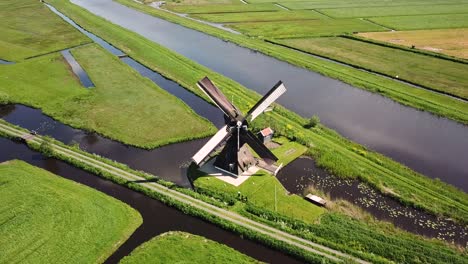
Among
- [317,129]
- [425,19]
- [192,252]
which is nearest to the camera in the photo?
[192,252]

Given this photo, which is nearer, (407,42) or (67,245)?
(67,245)

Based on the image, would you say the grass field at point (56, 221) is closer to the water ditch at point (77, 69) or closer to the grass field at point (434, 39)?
the water ditch at point (77, 69)

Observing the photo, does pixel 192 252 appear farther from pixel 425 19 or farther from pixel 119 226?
pixel 425 19

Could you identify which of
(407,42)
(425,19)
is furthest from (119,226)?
(425,19)

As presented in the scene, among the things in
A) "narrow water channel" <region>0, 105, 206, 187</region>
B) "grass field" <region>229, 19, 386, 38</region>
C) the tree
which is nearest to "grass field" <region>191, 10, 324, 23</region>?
"grass field" <region>229, 19, 386, 38</region>

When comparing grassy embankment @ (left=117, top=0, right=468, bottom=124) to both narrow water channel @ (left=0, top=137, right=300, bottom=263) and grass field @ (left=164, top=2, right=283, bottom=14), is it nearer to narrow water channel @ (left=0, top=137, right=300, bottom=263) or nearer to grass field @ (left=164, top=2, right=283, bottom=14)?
grass field @ (left=164, top=2, right=283, bottom=14)

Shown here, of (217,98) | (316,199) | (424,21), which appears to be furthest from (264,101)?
(424,21)

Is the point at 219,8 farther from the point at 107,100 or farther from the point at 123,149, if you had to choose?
the point at 123,149
